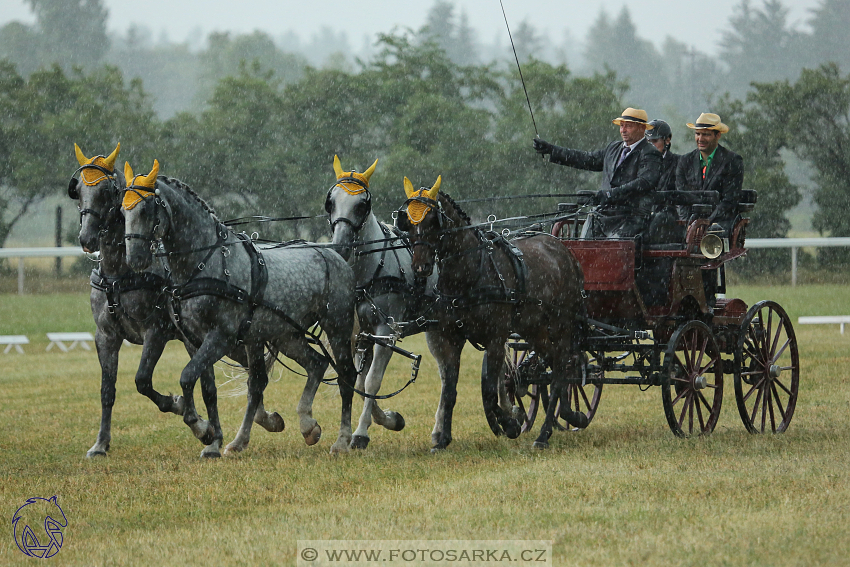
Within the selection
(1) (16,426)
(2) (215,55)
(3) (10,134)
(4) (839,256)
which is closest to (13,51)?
(2) (215,55)

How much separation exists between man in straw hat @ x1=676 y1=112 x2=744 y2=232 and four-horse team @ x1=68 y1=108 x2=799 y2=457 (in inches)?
0.7

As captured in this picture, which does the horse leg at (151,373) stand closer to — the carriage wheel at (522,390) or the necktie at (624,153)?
the carriage wheel at (522,390)

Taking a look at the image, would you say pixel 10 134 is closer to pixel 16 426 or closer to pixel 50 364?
pixel 50 364

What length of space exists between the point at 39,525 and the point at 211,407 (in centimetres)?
263

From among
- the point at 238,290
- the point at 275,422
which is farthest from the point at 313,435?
the point at 238,290

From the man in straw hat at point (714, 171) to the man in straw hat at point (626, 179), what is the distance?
1.90 ft

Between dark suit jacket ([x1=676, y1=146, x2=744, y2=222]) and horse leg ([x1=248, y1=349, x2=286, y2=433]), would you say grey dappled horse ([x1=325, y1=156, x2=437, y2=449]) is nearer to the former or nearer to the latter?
horse leg ([x1=248, y1=349, x2=286, y2=433])

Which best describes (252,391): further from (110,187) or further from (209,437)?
(110,187)

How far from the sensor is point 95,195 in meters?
8.52

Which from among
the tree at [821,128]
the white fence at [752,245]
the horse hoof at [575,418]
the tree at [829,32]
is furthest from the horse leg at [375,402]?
the tree at [829,32]

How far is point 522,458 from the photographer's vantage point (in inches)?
345

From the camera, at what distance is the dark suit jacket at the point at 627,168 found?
978 centimetres

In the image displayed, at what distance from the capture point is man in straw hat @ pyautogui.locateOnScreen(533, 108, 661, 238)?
9.83 meters

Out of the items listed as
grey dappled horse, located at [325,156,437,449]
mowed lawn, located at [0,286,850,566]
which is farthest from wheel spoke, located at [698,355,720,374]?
grey dappled horse, located at [325,156,437,449]
